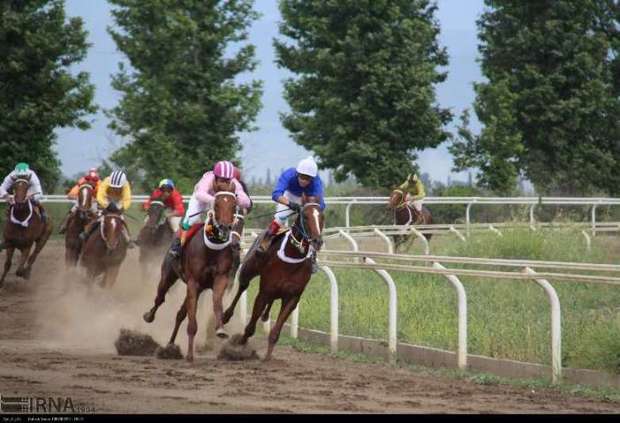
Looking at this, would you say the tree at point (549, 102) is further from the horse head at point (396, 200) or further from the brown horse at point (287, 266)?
the brown horse at point (287, 266)

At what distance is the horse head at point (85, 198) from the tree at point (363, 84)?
53.2 ft

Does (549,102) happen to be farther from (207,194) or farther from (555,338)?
(555,338)

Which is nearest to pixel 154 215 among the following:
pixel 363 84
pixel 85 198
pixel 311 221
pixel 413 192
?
pixel 85 198

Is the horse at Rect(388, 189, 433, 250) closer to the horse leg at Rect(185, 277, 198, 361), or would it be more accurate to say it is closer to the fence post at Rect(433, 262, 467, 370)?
the horse leg at Rect(185, 277, 198, 361)

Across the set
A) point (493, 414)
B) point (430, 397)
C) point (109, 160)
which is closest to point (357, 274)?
point (430, 397)

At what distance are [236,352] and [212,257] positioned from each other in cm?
98

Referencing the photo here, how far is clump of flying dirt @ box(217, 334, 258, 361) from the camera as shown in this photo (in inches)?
565

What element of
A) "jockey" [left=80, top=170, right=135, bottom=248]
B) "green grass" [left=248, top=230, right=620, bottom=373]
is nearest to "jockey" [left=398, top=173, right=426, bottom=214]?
"green grass" [left=248, top=230, right=620, bottom=373]

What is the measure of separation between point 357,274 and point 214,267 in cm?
617

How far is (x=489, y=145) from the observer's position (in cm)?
4100

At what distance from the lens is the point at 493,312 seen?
15.6m

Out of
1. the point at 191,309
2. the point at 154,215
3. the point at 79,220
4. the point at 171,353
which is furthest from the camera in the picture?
the point at 79,220

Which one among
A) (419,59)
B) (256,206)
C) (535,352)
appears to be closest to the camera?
(535,352)
